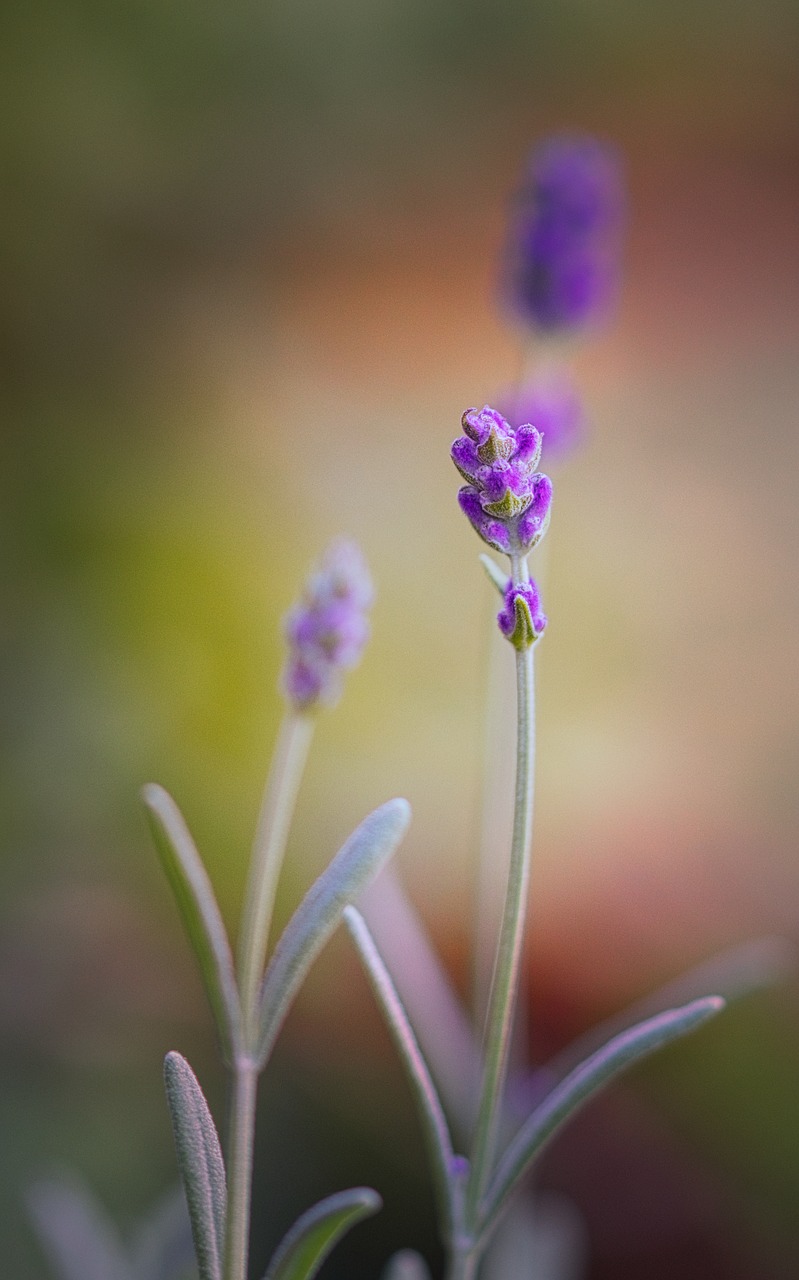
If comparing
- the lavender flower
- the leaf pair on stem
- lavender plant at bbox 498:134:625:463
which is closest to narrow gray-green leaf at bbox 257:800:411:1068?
the leaf pair on stem

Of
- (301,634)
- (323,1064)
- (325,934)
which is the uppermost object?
(301,634)

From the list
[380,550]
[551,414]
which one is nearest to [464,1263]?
[551,414]

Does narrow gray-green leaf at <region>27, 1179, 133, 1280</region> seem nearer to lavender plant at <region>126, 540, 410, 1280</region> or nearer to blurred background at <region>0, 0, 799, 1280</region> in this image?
Answer: lavender plant at <region>126, 540, 410, 1280</region>

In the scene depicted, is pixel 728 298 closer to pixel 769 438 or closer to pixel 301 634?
pixel 769 438

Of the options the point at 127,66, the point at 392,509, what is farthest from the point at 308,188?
the point at 392,509

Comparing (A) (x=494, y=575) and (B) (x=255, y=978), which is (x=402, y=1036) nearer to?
(B) (x=255, y=978)

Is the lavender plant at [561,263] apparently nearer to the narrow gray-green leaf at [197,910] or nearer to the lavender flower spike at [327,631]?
the lavender flower spike at [327,631]
